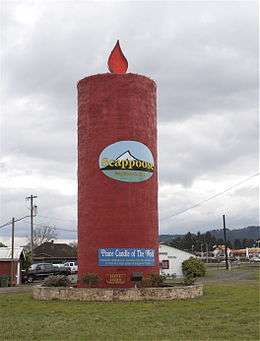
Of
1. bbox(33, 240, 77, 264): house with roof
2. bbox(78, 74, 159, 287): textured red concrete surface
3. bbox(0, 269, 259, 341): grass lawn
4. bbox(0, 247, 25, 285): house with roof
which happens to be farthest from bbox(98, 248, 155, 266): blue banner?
bbox(33, 240, 77, 264): house with roof

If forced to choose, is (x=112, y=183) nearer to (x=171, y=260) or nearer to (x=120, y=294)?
(x=120, y=294)

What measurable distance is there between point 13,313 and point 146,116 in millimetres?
12524

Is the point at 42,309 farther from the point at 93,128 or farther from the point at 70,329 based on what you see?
the point at 93,128

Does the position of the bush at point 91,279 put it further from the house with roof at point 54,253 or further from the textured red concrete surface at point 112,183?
the house with roof at point 54,253

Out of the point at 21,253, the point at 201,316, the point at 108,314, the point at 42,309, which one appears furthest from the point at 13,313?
the point at 21,253

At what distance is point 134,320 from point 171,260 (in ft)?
142

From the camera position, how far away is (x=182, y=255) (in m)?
60.8

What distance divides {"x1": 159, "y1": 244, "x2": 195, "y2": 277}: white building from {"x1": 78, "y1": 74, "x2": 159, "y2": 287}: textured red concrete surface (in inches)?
1229

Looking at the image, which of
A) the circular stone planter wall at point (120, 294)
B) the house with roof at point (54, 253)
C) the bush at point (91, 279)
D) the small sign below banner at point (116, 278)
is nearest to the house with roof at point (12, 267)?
the bush at point (91, 279)

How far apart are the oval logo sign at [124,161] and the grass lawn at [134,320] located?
6.70 meters

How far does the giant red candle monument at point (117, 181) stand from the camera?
2692 centimetres

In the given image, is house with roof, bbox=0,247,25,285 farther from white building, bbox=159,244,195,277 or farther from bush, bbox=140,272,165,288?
bush, bbox=140,272,165,288

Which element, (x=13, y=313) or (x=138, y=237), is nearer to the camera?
(x=13, y=313)

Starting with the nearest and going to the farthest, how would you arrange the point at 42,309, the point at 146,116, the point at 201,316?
1. the point at 201,316
2. the point at 42,309
3. the point at 146,116
